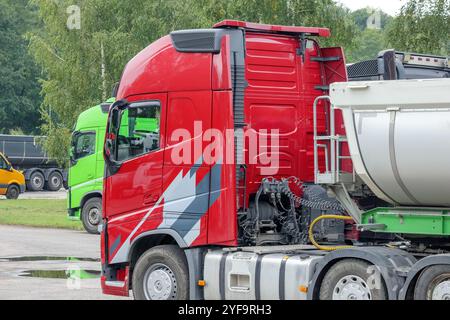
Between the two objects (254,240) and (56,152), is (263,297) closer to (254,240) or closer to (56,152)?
(254,240)

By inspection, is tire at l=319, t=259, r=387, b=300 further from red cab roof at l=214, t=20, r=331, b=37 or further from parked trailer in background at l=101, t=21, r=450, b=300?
red cab roof at l=214, t=20, r=331, b=37

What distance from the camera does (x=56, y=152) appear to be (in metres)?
36.1

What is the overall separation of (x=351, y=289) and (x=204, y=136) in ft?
8.15

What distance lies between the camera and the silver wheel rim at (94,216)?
2492cm

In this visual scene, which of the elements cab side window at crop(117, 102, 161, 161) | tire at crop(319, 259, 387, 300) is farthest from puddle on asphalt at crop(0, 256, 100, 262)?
tire at crop(319, 259, 387, 300)

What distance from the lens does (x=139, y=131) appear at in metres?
12.3

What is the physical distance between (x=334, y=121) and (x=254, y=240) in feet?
5.57

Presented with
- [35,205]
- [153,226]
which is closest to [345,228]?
[153,226]

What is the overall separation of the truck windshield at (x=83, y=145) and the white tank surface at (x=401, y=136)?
1491 centimetres

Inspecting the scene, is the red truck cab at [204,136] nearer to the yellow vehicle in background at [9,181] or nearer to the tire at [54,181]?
the yellow vehicle in background at [9,181]

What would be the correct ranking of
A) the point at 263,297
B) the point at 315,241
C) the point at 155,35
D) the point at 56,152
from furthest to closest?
the point at 56,152 < the point at 155,35 < the point at 315,241 < the point at 263,297

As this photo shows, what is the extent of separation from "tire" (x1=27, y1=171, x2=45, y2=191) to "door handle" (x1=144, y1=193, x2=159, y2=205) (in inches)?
1602

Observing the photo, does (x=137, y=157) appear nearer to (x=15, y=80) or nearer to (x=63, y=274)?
(x=63, y=274)

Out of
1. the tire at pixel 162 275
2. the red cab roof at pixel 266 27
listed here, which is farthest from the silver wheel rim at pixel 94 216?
the red cab roof at pixel 266 27
